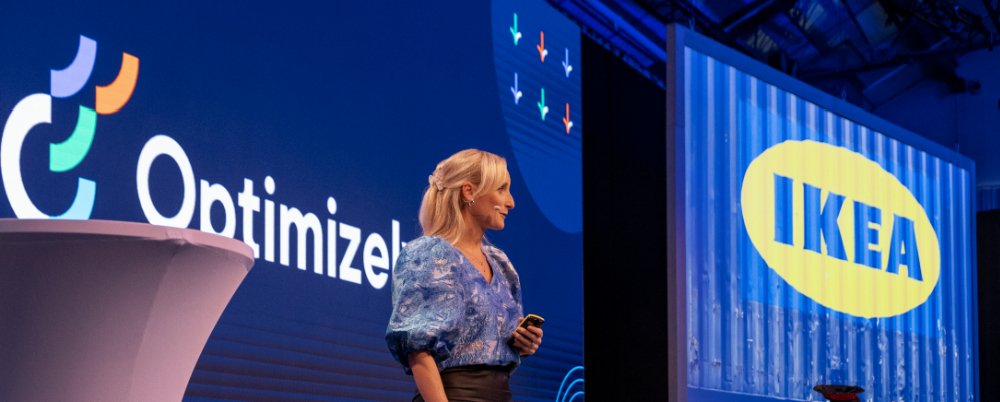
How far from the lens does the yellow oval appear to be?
4324 mm

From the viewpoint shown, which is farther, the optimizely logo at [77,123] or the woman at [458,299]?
the optimizely logo at [77,123]

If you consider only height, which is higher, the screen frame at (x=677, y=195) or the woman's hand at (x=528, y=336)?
the screen frame at (x=677, y=195)

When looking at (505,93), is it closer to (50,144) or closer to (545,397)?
(545,397)

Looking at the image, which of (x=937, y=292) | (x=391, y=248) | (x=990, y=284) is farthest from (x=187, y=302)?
(x=990, y=284)

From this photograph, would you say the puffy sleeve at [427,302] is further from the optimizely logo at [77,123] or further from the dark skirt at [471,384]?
the optimizely logo at [77,123]

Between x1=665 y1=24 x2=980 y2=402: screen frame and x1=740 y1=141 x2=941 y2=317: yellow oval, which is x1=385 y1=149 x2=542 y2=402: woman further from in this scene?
x1=740 y1=141 x2=941 y2=317: yellow oval

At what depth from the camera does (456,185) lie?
157cm

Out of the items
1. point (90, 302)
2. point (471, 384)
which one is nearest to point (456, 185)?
point (471, 384)

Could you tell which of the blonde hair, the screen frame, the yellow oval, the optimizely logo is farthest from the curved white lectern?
the yellow oval

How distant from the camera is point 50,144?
2002 millimetres

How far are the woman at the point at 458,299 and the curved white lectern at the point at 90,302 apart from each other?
55 centimetres

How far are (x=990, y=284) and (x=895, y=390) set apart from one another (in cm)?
327

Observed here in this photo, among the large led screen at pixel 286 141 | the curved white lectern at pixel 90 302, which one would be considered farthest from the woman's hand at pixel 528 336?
the large led screen at pixel 286 141

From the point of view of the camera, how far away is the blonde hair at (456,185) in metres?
1.57
